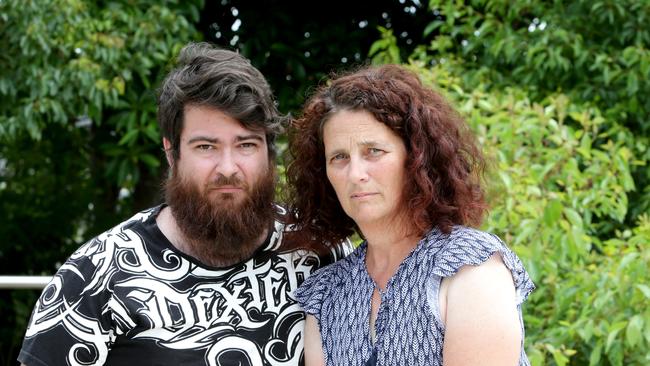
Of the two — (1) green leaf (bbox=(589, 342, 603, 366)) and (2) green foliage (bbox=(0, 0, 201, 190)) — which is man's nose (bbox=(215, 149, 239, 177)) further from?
(2) green foliage (bbox=(0, 0, 201, 190))

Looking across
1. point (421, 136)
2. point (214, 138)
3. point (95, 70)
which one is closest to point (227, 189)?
point (214, 138)

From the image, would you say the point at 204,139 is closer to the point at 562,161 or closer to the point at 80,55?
the point at 562,161

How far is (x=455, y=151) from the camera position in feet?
6.56

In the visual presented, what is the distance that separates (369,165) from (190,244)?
23.4 inches

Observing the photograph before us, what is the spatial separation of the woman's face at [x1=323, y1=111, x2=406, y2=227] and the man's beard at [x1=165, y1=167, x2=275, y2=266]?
38cm

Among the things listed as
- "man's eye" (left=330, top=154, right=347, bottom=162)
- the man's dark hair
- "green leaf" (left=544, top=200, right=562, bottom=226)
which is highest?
the man's dark hair

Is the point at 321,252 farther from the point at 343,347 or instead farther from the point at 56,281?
the point at 56,281

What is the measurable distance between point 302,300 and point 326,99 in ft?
1.68

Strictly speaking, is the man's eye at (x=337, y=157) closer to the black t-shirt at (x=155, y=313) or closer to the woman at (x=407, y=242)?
the woman at (x=407, y=242)

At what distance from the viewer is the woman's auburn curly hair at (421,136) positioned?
194 cm

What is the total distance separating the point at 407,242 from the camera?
205cm

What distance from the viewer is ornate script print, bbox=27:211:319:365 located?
2.13m

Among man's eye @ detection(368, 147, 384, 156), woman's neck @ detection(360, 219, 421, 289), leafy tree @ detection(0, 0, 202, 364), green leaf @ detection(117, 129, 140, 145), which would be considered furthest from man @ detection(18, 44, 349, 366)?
green leaf @ detection(117, 129, 140, 145)

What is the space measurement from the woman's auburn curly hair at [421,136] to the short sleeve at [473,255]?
62 millimetres
